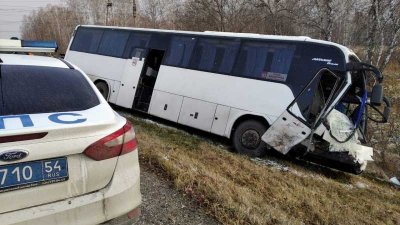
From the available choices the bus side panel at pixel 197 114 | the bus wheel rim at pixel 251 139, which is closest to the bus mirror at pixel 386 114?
the bus wheel rim at pixel 251 139

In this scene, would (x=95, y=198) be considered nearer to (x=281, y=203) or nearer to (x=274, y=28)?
(x=281, y=203)

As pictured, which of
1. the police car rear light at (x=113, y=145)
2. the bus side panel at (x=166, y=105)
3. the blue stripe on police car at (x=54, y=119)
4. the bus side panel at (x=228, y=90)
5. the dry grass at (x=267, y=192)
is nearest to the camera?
the blue stripe on police car at (x=54, y=119)

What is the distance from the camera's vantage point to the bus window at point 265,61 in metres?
8.27

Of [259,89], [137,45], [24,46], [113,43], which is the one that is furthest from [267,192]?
[113,43]

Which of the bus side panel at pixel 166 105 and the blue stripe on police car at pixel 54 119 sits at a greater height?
the blue stripe on police car at pixel 54 119

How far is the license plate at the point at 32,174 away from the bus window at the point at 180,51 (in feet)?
25.1

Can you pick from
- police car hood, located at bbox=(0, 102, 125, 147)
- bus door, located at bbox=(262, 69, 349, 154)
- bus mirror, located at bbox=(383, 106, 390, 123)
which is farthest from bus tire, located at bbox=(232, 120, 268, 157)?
police car hood, located at bbox=(0, 102, 125, 147)

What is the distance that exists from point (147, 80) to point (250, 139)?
3.92m

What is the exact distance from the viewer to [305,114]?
776 cm

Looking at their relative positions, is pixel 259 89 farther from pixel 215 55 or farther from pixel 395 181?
pixel 395 181

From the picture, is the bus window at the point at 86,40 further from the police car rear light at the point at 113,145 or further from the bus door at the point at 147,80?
the police car rear light at the point at 113,145

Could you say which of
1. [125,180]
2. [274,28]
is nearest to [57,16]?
[274,28]

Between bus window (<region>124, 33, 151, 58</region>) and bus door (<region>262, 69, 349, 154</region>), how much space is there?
4849mm

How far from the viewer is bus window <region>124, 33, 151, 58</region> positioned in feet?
36.5
